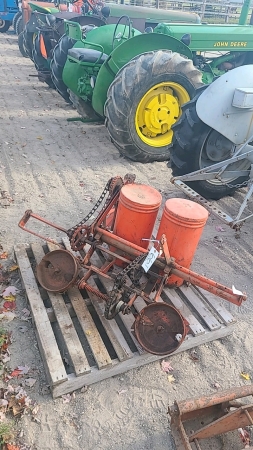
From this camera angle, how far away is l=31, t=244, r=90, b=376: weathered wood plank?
2505 millimetres

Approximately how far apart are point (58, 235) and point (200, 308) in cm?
160

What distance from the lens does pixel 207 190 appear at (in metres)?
4.45

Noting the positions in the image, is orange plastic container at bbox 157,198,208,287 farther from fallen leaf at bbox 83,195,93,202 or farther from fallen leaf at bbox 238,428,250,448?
fallen leaf at bbox 83,195,93,202

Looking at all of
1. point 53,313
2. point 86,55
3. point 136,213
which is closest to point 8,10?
point 86,55

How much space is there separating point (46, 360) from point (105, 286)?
80 cm

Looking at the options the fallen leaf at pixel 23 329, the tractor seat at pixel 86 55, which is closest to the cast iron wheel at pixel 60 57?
the tractor seat at pixel 86 55

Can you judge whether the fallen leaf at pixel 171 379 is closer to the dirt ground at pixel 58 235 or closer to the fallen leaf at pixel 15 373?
the dirt ground at pixel 58 235

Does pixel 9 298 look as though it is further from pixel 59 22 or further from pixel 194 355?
pixel 59 22

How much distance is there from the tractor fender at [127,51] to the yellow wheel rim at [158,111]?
2.02 ft

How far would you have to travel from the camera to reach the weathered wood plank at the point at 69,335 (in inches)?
98.6

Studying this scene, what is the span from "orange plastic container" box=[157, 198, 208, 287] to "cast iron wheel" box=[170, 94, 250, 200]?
1224 mm

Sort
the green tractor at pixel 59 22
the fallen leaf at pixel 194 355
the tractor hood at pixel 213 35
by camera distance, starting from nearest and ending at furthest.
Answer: the fallen leaf at pixel 194 355 < the tractor hood at pixel 213 35 < the green tractor at pixel 59 22

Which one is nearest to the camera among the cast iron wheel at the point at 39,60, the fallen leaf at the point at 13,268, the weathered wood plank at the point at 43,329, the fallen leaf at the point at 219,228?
the weathered wood plank at the point at 43,329

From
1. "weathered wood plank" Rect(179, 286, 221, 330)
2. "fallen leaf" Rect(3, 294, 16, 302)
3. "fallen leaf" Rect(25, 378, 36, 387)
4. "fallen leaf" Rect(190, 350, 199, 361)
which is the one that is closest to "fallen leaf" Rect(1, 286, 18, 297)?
"fallen leaf" Rect(3, 294, 16, 302)
